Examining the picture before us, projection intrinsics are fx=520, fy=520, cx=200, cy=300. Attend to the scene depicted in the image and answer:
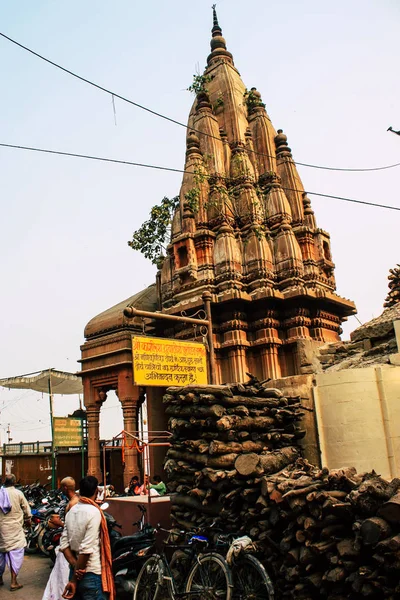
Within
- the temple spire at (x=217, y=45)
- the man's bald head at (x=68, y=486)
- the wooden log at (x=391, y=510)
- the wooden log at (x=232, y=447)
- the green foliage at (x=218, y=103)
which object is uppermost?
the temple spire at (x=217, y=45)

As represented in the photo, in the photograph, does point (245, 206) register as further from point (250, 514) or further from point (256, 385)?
point (250, 514)

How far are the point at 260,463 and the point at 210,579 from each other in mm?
1471

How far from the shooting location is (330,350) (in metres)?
11.7

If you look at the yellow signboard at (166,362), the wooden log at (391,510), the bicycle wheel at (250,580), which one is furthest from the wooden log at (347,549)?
the yellow signboard at (166,362)

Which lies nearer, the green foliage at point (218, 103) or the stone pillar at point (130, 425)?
the stone pillar at point (130, 425)

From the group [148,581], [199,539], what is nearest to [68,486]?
[148,581]

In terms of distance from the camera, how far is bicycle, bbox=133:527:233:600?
19.1 feet

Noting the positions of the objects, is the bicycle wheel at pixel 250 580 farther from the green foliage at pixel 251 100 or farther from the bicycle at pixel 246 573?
the green foliage at pixel 251 100

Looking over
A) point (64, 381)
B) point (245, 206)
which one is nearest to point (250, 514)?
point (245, 206)

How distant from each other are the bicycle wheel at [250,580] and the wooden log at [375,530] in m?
1.24

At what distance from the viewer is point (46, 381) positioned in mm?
27172

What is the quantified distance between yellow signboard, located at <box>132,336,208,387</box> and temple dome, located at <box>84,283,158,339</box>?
29.7ft

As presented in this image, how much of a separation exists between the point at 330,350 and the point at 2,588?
7838 mm

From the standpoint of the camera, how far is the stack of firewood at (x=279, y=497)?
190 inches
